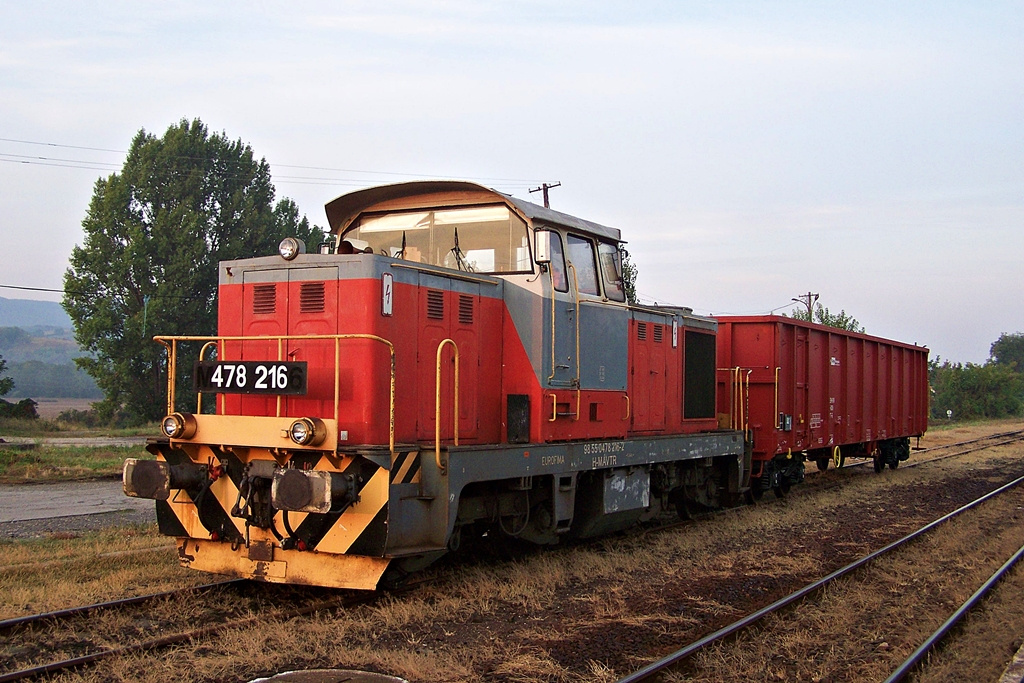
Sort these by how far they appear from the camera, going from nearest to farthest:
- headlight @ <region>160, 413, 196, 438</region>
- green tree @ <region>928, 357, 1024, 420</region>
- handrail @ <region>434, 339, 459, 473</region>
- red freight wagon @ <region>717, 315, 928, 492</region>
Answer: handrail @ <region>434, 339, 459, 473</region>, headlight @ <region>160, 413, 196, 438</region>, red freight wagon @ <region>717, 315, 928, 492</region>, green tree @ <region>928, 357, 1024, 420</region>

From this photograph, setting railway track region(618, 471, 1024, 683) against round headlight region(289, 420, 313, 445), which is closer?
railway track region(618, 471, 1024, 683)

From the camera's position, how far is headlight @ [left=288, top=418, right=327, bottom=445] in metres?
6.24

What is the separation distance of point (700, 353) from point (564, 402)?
13.5 ft

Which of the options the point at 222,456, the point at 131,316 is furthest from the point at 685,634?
the point at 131,316

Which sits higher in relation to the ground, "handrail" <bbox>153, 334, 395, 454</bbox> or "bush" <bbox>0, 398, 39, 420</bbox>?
"handrail" <bbox>153, 334, 395, 454</bbox>

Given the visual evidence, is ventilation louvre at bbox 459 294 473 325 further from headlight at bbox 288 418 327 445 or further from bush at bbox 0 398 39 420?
bush at bbox 0 398 39 420

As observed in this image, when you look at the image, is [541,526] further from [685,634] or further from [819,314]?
[819,314]

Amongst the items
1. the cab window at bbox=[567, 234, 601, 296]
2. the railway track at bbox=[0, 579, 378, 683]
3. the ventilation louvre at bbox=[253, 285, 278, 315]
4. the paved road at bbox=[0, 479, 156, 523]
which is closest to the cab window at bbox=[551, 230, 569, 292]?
the cab window at bbox=[567, 234, 601, 296]

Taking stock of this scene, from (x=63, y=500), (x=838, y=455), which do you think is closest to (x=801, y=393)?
(x=838, y=455)

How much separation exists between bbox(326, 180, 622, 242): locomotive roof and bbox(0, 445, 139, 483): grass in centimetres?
1064

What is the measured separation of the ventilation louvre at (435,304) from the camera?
739cm

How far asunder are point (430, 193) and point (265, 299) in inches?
72.1

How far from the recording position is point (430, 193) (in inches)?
322

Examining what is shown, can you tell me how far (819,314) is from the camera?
52.8 meters
